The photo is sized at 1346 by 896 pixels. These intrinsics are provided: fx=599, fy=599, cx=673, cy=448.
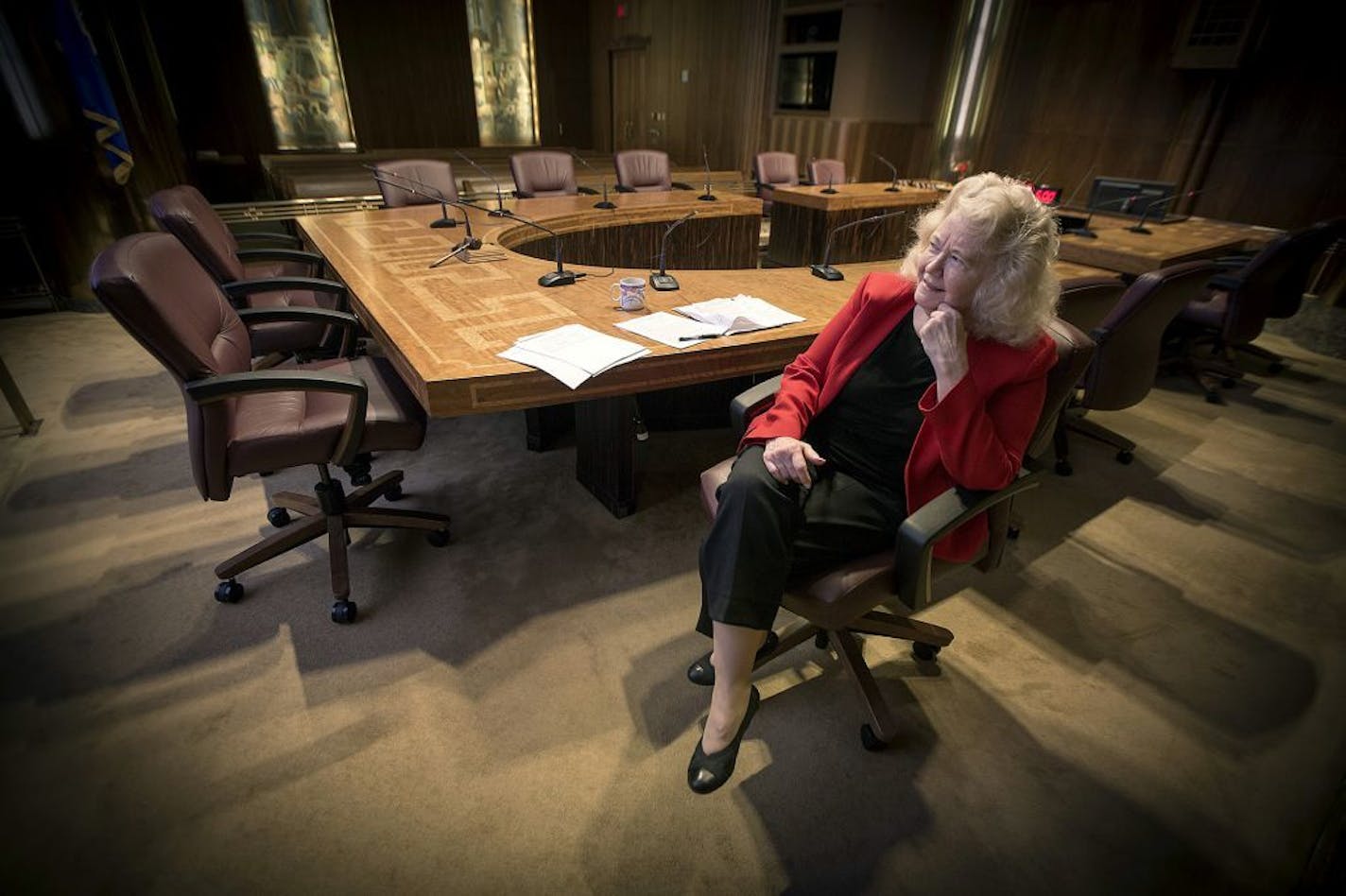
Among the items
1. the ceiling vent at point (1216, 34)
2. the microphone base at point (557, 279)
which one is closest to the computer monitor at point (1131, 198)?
the ceiling vent at point (1216, 34)

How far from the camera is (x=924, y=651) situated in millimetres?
1667

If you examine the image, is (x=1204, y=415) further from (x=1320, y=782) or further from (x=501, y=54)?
(x=501, y=54)

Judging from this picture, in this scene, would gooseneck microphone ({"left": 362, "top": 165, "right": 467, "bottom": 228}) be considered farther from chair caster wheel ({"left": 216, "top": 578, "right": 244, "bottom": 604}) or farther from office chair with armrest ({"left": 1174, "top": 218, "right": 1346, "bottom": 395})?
office chair with armrest ({"left": 1174, "top": 218, "right": 1346, "bottom": 395})

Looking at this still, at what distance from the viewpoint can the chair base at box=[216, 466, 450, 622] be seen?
174cm

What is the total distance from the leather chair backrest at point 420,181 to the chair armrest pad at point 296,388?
95.6 inches

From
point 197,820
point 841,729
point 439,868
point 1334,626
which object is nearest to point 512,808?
point 439,868

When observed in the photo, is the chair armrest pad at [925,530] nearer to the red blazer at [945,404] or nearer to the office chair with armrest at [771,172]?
the red blazer at [945,404]

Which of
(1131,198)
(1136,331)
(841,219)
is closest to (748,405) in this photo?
(1136,331)

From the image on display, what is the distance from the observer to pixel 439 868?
1.17m

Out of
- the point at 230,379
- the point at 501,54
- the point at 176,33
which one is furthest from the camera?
the point at 501,54

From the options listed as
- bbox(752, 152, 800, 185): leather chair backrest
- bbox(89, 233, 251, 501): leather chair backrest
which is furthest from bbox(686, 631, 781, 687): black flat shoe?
bbox(752, 152, 800, 185): leather chair backrest

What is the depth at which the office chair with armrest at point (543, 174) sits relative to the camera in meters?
4.17

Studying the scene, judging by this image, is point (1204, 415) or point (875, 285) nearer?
point (875, 285)

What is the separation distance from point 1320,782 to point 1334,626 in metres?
0.72
